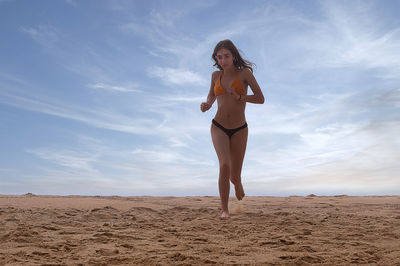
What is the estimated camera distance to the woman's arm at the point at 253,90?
4.84m

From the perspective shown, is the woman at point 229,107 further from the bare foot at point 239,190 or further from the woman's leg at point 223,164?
the bare foot at point 239,190

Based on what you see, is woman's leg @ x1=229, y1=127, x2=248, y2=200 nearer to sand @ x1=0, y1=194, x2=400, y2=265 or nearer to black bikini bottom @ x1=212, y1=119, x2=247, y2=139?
black bikini bottom @ x1=212, y1=119, x2=247, y2=139

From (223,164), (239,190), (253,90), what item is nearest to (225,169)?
(223,164)

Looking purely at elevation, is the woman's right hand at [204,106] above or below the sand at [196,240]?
above

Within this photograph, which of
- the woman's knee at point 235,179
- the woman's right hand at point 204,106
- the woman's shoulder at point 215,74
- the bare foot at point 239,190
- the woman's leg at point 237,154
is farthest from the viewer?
the bare foot at point 239,190

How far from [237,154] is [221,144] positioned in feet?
1.27

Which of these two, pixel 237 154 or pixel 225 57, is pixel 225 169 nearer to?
pixel 237 154

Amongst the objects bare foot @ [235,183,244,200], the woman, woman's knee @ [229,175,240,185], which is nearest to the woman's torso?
the woman

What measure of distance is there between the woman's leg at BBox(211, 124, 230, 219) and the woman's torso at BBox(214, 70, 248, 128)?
178 millimetres

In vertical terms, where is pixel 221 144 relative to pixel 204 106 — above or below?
below

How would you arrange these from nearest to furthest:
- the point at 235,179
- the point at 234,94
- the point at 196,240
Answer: the point at 196,240, the point at 234,94, the point at 235,179

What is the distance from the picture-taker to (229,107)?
5.04 m

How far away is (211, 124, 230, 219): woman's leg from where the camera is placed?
4898 mm

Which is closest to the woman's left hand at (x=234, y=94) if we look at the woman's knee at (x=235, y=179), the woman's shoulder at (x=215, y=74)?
the woman's shoulder at (x=215, y=74)
